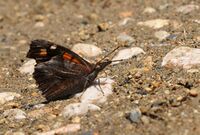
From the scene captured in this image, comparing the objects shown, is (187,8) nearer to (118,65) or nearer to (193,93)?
(118,65)

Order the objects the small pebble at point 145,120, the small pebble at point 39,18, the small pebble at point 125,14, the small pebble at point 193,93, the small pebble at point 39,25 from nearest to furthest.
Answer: the small pebble at point 145,120
the small pebble at point 193,93
the small pebble at point 125,14
the small pebble at point 39,25
the small pebble at point 39,18

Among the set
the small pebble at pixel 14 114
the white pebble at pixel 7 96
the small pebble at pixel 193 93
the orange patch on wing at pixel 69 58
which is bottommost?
the white pebble at pixel 7 96

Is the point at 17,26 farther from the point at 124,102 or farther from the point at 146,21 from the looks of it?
the point at 124,102

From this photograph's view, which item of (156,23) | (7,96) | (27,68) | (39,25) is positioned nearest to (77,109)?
(7,96)

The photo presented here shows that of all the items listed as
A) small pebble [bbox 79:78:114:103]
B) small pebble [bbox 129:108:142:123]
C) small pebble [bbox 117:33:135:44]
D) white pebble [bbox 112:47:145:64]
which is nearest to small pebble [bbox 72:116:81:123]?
small pebble [bbox 79:78:114:103]

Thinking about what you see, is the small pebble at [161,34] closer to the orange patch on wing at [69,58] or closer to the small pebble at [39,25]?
the orange patch on wing at [69,58]

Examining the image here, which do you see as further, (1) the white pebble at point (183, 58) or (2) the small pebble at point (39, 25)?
(2) the small pebble at point (39, 25)

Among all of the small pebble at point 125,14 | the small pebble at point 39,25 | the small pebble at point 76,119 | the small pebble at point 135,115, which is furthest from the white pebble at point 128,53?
the small pebble at point 39,25

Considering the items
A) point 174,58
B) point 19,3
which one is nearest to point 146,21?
point 174,58
